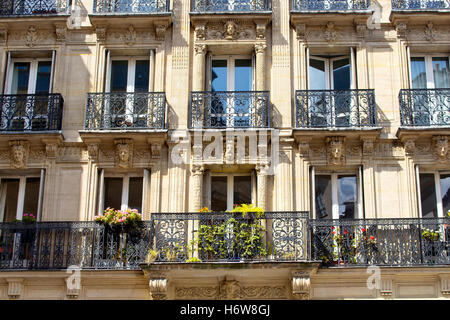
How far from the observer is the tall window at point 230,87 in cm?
1602

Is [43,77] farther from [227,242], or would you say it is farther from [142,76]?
[227,242]

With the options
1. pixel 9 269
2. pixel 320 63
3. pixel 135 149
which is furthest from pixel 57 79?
pixel 320 63

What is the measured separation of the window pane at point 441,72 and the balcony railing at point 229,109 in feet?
12.4

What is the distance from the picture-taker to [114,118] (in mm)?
16109

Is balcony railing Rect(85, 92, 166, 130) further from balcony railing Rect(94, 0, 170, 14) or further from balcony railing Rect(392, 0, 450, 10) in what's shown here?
balcony railing Rect(392, 0, 450, 10)

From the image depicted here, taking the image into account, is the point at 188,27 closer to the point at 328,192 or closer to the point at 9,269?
the point at 328,192

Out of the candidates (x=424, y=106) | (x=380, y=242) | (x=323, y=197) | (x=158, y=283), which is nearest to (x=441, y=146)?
(x=424, y=106)

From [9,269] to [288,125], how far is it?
247 inches

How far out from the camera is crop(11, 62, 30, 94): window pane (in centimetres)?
1697

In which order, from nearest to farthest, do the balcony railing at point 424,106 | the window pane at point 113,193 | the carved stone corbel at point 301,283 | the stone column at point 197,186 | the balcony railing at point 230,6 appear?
the carved stone corbel at point 301,283
the stone column at point 197,186
the balcony railing at point 424,106
the window pane at point 113,193
the balcony railing at point 230,6

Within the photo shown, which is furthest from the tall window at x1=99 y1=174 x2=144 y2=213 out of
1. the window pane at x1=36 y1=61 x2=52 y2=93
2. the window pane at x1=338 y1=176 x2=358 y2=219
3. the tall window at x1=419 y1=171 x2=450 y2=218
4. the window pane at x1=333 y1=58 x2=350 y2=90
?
the tall window at x1=419 y1=171 x2=450 y2=218

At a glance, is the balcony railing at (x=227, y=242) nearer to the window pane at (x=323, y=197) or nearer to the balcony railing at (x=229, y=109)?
the window pane at (x=323, y=197)

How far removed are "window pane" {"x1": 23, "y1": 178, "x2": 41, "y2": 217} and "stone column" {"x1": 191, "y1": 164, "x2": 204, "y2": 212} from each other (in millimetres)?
3320

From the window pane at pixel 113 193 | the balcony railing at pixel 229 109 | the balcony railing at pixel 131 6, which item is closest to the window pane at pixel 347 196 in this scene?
the balcony railing at pixel 229 109
